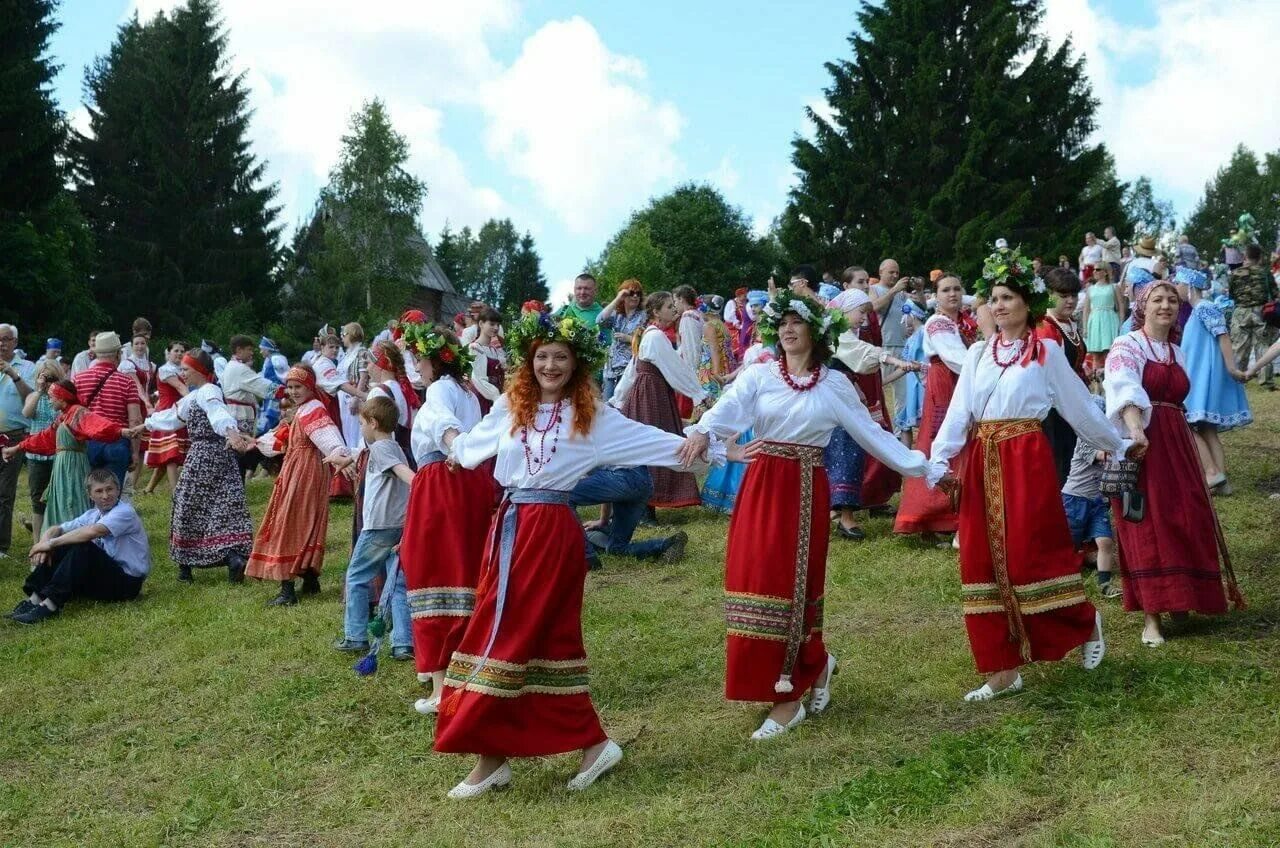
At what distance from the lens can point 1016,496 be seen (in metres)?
5.90

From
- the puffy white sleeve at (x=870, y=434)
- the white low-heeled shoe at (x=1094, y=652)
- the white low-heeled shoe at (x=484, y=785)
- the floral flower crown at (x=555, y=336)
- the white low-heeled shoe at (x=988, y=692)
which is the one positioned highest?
the floral flower crown at (x=555, y=336)

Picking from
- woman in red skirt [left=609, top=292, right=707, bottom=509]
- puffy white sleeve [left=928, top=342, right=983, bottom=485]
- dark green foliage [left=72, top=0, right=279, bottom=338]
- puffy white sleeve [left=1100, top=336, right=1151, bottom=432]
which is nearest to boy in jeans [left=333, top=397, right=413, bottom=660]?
puffy white sleeve [left=928, top=342, right=983, bottom=485]

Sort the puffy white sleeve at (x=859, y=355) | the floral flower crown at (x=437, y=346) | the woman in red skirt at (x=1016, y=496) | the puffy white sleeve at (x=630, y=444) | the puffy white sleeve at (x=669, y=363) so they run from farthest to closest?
the puffy white sleeve at (x=669, y=363), the puffy white sleeve at (x=859, y=355), the floral flower crown at (x=437, y=346), the woman in red skirt at (x=1016, y=496), the puffy white sleeve at (x=630, y=444)

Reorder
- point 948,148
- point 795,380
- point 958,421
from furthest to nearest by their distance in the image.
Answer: point 948,148, point 958,421, point 795,380

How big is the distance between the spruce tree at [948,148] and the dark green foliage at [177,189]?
17448 mm

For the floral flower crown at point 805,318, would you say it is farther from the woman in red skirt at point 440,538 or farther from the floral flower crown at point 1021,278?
the woman in red skirt at point 440,538

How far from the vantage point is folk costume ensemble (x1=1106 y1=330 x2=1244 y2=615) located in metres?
6.45

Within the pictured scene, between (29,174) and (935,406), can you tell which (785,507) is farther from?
(29,174)

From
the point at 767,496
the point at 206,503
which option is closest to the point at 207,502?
the point at 206,503

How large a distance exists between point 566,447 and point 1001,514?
6.82ft

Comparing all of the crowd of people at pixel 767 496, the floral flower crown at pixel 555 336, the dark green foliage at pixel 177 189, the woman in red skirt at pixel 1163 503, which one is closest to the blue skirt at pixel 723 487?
the crowd of people at pixel 767 496

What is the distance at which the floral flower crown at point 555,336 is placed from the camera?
5.59 meters

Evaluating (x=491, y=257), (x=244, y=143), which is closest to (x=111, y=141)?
(x=244, y=143)

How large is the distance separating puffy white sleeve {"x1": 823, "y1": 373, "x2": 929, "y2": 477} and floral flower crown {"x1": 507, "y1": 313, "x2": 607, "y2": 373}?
1100 mm
